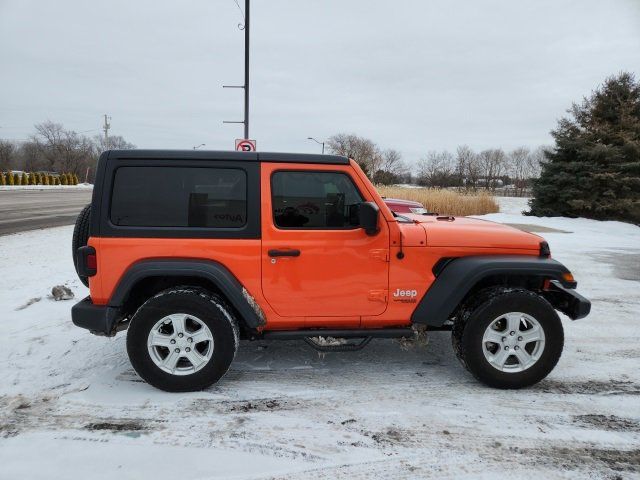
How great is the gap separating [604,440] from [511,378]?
72 centimetres

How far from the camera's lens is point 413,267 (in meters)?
3.33

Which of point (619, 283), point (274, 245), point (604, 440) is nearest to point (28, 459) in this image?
point (274, 245)

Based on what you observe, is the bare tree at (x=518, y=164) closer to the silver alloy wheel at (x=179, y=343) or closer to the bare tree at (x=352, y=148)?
the bare tree at (x=352, y=148)

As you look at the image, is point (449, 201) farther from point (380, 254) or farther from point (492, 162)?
point (492, 162)

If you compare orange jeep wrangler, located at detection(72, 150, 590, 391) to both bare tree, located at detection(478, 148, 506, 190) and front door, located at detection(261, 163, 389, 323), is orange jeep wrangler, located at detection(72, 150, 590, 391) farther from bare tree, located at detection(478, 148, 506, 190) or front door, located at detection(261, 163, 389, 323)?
bare tree, located at detection(478, 148, 506, 190)

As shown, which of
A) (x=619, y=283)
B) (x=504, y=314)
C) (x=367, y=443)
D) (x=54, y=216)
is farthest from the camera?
(x=54, y=216)

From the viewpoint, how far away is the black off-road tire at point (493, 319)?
3.28m

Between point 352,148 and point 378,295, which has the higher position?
point 352,148

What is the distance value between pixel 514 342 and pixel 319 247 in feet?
5.68

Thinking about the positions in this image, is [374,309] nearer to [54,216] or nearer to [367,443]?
[367,443]

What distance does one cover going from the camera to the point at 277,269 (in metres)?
3.24

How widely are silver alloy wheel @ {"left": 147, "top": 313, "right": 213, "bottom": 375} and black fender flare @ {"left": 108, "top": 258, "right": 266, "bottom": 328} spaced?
0.31 meters

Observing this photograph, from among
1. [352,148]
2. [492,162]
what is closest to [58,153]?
[352,148]

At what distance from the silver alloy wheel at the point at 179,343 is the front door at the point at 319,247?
23.0 inches
